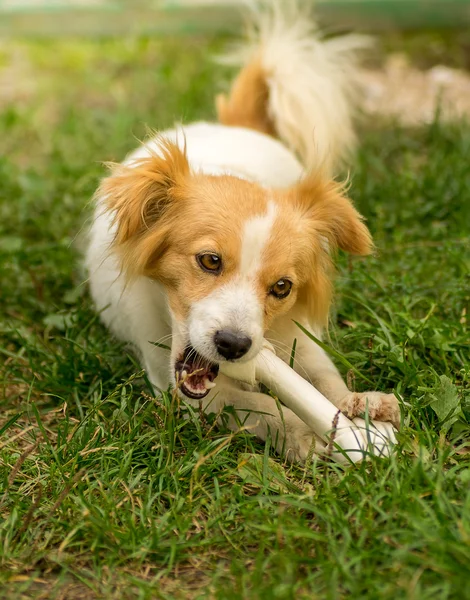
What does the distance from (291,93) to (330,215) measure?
1.89 metres

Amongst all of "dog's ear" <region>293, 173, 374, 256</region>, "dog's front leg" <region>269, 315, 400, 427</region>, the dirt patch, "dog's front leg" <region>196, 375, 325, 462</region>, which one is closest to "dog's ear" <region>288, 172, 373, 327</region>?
"dog's ear" <region>293, 173, 374, 256</region>

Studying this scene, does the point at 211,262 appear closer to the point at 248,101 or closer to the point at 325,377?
the point at 325,377

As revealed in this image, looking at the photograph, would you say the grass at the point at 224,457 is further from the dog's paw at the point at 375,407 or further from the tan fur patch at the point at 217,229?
the tan fur patch at the point at 217,229

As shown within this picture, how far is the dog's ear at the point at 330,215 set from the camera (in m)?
3.60

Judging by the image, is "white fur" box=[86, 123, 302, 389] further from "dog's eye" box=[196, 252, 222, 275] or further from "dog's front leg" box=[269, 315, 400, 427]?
"dog's front leg" box=[269, 315, 400, 427]

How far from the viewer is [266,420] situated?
3303 mm

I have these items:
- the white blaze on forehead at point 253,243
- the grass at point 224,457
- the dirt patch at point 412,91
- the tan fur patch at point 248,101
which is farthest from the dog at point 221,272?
the dirt patch at point 412,91

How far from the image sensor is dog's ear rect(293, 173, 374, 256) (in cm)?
360

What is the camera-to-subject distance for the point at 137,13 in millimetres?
8281

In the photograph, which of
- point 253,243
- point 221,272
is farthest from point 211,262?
point 253,243

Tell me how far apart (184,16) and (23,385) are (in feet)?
18.2

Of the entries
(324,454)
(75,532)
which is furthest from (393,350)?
(75,532)

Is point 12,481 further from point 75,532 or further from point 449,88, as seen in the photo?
point 449,88

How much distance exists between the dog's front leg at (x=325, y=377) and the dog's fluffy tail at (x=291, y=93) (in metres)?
1.81
